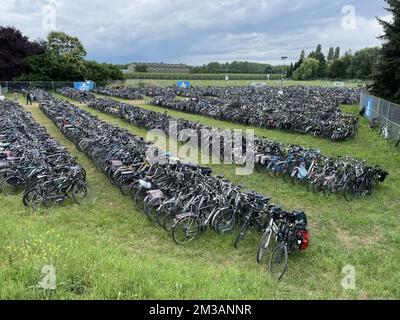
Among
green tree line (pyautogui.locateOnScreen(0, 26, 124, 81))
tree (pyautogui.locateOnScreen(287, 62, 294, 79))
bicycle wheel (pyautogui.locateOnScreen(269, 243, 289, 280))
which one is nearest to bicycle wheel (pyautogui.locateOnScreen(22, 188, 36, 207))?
bicycle wheel (pyautogui.locateOnScreen(269, 243, 289, 280))

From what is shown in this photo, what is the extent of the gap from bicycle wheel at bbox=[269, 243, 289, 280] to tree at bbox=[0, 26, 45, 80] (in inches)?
1863

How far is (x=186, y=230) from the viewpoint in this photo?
23.8 feet

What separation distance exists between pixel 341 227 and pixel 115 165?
577cm

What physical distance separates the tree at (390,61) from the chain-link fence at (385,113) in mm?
1157

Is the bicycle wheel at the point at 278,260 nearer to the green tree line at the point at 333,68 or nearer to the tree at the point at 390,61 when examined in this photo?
the tree at the point at 390,61

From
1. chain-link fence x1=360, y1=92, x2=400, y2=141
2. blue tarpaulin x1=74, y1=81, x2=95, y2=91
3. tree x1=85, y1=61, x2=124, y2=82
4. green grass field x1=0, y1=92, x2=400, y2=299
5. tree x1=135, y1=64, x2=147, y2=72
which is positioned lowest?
green grass field x1=0, y1=92, x2=400, y2=299

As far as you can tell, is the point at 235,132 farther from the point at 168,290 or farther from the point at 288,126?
the point at 168,290

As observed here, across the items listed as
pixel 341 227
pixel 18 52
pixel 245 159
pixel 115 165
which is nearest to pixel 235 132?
pixel 245 159

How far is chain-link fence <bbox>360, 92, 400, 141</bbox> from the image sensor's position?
16302 mm

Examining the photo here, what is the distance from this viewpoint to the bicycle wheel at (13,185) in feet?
31.2

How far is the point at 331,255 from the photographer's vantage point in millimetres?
6828

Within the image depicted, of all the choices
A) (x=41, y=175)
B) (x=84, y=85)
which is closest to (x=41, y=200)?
(x=41, y=175)

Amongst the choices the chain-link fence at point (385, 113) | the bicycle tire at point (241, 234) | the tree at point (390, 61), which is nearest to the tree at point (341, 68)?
the tree at point (390, 61)

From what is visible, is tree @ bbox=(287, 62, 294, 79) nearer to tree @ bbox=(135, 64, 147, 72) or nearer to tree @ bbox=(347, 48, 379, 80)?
tree @ bbox=(347, 48, 379, 80)
